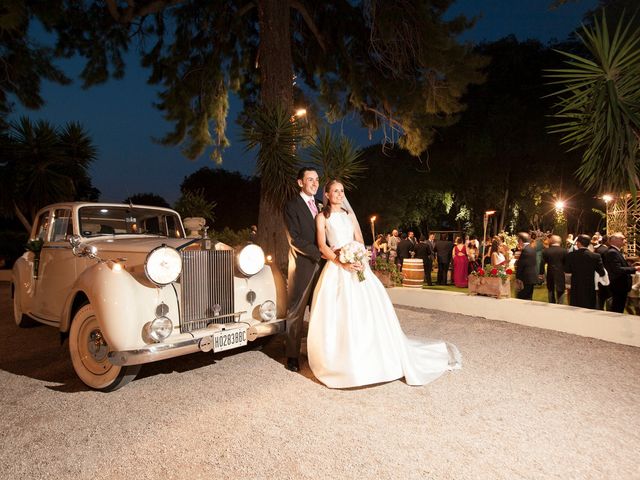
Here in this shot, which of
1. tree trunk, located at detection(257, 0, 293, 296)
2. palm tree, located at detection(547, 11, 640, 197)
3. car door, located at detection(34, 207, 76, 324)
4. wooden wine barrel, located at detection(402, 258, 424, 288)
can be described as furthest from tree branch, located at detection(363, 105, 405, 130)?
car door, located at detection(34, 207, 76, 324)

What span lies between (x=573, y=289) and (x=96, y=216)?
7.28 metres

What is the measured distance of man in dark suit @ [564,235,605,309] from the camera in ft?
21.5

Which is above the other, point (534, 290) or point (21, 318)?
point (21, 318)

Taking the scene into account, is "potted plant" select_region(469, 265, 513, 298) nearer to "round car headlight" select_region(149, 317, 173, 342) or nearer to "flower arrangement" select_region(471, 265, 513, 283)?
"flower arrangement" select_region(471, 265, 513, 283)

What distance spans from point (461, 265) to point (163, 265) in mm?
9796

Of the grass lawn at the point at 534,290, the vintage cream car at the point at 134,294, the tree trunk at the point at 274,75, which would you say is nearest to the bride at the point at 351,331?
the vintage cream car at the point at 134,294

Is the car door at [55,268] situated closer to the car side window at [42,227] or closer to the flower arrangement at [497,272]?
the car side window at [42,227]

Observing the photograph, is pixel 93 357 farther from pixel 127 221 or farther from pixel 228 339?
pixel 127 221

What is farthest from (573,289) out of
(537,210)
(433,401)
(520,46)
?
(520,46)

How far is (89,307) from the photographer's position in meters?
3.86

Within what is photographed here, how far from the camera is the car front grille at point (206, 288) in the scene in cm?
390

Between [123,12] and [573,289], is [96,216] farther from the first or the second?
[123,12]

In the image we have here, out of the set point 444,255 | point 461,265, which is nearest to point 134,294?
point 461,265

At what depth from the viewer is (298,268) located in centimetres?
423
